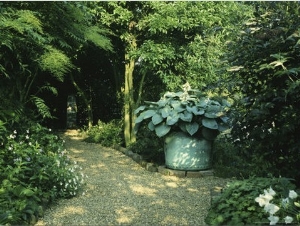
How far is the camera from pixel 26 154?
4289 mm

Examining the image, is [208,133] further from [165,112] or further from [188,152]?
[165,112]

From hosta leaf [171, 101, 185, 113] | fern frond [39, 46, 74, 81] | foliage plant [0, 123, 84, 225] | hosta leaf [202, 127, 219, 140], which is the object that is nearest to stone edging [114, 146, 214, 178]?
hosta leaf [202, 127, 219, 140]

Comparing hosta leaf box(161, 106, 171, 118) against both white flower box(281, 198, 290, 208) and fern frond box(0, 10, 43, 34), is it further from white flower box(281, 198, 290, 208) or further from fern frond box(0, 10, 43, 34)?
white flower box(281, 198, 290, 208)

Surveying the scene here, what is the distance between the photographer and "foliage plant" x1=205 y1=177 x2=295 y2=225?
303 centimetres

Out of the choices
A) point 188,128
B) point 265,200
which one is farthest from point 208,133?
point 265,200

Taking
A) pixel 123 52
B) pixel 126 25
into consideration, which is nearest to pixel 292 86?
pixel 126 25

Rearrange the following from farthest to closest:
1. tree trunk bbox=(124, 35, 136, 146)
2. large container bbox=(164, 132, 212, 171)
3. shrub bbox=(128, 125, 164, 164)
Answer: tree trunk bbox=(124, 35, 136, 146)
shrub bbox=(128, 125, 164, 164)
large container bbox=(164, 132, 212, 171)

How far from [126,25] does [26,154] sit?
4162 mm

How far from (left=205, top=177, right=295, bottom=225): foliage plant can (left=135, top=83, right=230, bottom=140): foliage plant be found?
1.87 metres

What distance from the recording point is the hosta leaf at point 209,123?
5.30 m

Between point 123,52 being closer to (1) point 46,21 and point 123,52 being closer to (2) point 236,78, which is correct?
(1) point 46,21

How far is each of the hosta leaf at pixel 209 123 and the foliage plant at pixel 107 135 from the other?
3.21m

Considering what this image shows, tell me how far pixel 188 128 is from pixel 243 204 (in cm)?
226

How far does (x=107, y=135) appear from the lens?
8703 millimetres
